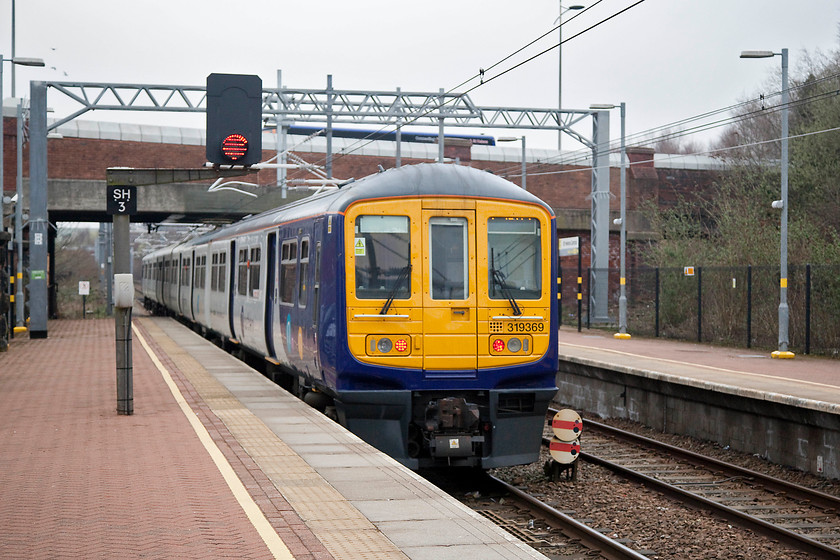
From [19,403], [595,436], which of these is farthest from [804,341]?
[19,403]

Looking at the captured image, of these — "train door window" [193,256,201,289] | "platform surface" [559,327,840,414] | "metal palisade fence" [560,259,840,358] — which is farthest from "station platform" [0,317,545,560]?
"metal palisade fence" [560,259,840,358]

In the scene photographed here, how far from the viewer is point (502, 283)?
10.9 meters

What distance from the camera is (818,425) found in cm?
1225

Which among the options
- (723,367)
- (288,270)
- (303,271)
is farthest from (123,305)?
(723,367)

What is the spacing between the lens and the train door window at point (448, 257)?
10.7 m

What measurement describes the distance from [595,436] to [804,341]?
29.5 feet

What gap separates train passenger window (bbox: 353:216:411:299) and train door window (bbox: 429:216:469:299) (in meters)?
0.29

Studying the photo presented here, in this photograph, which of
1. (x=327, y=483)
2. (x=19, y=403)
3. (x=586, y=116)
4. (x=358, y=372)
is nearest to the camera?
(x=327, y=483)

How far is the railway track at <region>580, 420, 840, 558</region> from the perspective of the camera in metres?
9.41

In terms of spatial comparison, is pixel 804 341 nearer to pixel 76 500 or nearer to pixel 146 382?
pixel 146 382

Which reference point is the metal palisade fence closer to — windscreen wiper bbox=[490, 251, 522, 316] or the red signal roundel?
the red signal roundel

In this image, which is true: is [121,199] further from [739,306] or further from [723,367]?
[739,306]

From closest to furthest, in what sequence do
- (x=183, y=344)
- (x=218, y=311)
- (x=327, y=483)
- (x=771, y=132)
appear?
(x=327, y=483)
(x=218, y=311)
(x=183, y=344)
(x=771, y=132)

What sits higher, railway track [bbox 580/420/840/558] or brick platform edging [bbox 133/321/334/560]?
brick platform edging [bbox 133/321/334/560]
